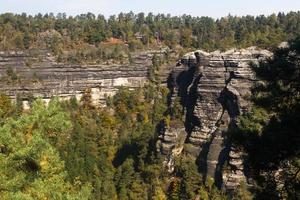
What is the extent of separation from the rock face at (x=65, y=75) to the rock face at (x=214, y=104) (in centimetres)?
1928

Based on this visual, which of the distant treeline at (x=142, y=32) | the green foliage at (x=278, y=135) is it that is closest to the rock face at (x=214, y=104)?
the distant treeline at (x=142, y=32)

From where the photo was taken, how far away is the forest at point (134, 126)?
15781mm

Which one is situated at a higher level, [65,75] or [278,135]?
[278,135]

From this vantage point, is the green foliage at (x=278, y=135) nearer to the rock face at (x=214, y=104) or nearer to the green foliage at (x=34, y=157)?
the green foliage at (x=34, y=157)

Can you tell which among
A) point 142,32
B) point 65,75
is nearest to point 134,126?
point 65,75

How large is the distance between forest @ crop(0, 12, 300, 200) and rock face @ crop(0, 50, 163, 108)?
6.34 feet

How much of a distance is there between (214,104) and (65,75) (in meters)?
31.7

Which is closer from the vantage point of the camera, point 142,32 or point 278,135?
point 278,135

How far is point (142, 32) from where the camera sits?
111875 mm

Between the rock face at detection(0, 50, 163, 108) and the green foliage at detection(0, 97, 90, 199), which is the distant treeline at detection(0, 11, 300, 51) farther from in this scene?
the green foliage at detection(0, 97, 90, 199)

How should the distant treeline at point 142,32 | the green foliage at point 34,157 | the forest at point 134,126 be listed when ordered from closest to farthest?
the forest at point 134,126 < the green foliage at point 34,157 < the distant treeline at point 142,32

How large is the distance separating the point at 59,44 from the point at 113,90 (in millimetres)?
15030

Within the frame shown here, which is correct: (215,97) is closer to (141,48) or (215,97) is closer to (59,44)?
(141,48)

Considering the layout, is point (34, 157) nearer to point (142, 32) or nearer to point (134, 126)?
point (134, 126)
